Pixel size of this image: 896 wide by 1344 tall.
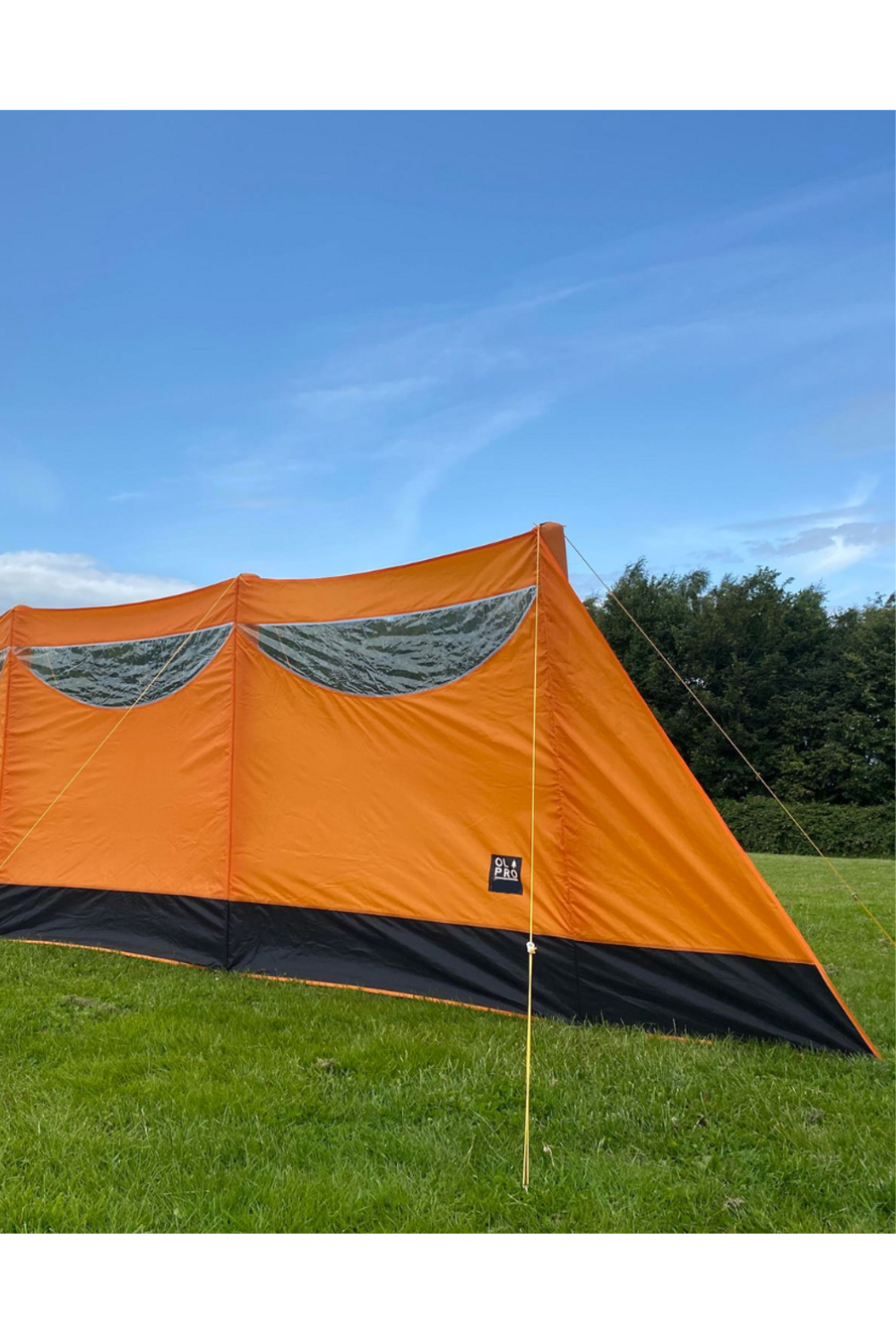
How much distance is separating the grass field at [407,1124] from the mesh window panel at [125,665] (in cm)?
203

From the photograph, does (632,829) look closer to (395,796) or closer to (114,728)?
(395,796)

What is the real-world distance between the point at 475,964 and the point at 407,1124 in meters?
1.40

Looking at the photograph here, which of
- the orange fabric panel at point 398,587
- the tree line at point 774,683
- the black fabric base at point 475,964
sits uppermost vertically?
the tree line at point 774,683

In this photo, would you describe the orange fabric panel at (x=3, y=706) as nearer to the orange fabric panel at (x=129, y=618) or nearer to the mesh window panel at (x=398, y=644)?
the orange fabric panel at (x=129, y=618)

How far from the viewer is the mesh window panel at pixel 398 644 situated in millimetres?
4543

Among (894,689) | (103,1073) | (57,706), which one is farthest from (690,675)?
(103,1073)

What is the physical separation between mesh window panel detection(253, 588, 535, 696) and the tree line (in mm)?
18433

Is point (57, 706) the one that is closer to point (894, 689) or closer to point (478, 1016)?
point (478, 1016)

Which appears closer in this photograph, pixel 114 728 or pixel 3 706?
pixel 114 728

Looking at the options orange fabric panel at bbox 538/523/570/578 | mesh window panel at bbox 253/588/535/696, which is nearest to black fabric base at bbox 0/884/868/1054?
mesh window panel at bbox 253/588/535/696

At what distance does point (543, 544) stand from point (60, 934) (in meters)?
4.03

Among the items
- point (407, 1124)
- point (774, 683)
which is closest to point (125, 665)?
point (407, 1124)

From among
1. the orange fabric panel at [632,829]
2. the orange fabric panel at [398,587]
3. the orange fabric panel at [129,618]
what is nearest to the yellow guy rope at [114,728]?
the orange fabric panel at [129,618]

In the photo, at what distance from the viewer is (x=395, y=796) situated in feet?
15.6
